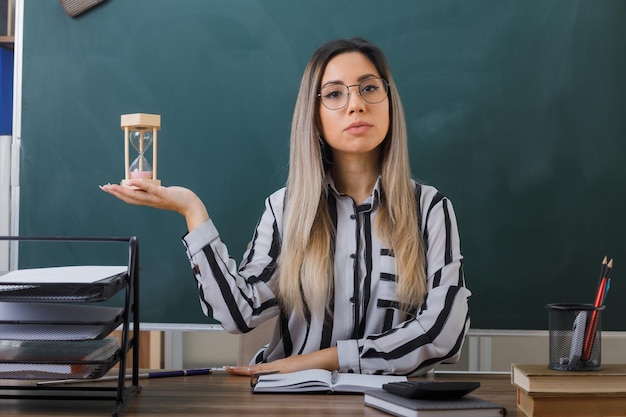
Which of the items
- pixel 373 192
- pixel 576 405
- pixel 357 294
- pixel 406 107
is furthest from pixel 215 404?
pixel 406 107

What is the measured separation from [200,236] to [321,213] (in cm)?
34

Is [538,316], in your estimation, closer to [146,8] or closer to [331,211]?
[331,211]

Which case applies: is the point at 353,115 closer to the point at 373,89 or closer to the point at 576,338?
the point at 373,89

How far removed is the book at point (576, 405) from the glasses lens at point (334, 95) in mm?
945

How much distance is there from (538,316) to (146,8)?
1530mm

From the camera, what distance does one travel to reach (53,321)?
114 cm

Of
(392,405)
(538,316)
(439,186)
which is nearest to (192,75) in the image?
(439,186)

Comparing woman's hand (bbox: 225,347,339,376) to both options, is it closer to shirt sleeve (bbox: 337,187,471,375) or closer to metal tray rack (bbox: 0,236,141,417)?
shirt sleeve (bbox: 337,187,471,375)

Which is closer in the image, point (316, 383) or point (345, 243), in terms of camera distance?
point (316, 383)

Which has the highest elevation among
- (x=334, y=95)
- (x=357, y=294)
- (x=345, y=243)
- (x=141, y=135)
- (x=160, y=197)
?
(x=334, y=95)

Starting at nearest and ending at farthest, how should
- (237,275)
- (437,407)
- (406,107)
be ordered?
(437,407) → (237,275) → (406,107)

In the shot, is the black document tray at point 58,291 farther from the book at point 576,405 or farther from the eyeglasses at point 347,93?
the eyeglasses at point 347,93

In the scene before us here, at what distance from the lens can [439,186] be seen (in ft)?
7.63

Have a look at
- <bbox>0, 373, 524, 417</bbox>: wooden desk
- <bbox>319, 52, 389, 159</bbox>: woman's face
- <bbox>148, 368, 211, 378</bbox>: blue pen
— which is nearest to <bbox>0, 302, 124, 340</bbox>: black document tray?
<bbox>0, 373, 524, 417</bbox>: wooden desk
